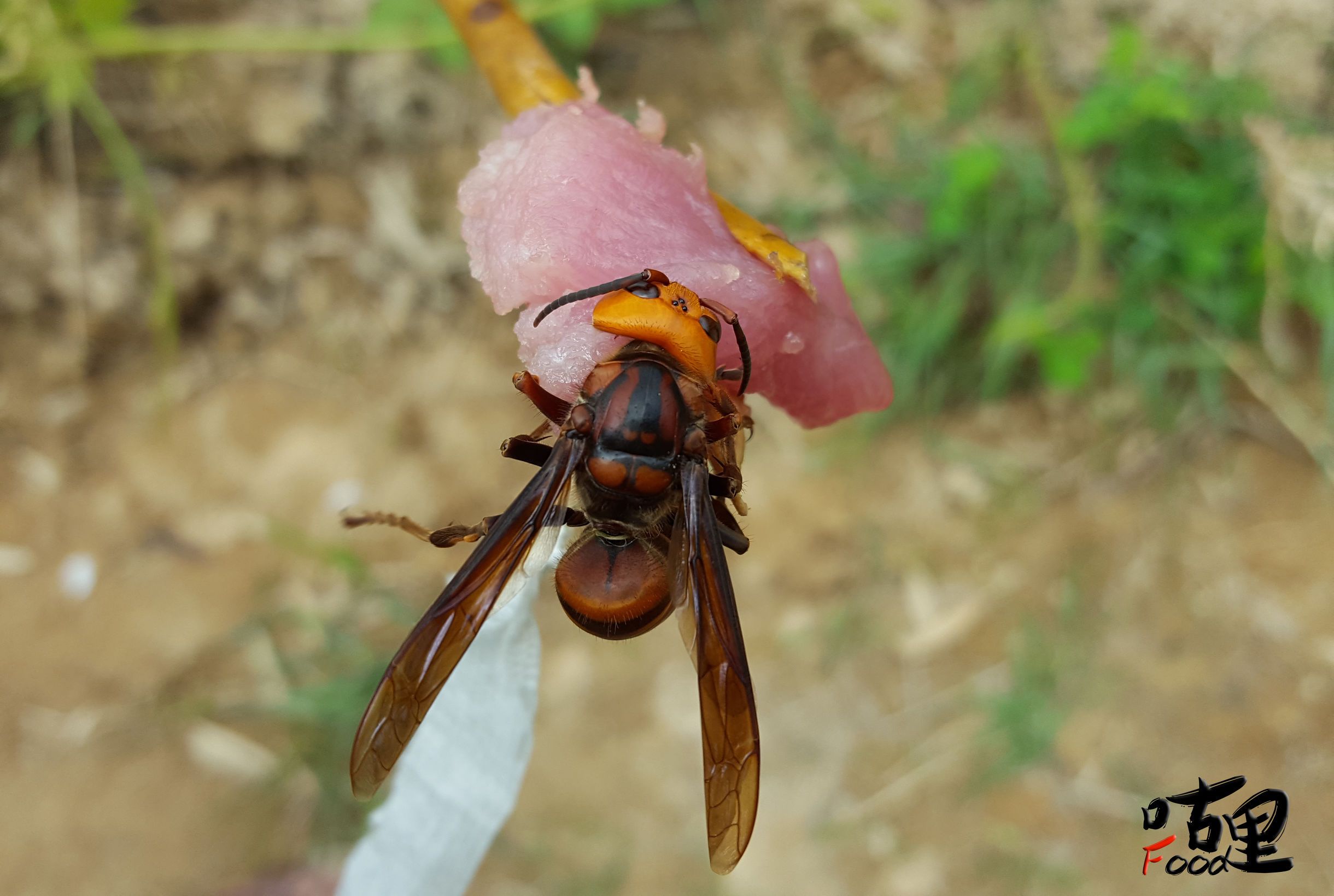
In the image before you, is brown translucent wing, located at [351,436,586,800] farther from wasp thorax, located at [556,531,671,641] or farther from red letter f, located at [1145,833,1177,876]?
red letter f, located at [1145,833,1177,876]

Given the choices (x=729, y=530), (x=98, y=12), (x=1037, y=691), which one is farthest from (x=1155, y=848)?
(x=98, y=12)

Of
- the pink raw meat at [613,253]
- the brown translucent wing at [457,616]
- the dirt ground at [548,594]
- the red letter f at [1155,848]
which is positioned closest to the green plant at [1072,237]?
the dirt ground at [548,594]

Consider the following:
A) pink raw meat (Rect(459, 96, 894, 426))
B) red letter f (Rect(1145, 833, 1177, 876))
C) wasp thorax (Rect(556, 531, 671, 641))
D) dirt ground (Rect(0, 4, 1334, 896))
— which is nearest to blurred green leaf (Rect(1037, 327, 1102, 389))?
dirt ground (Rect(0, 4, 1334, 896))

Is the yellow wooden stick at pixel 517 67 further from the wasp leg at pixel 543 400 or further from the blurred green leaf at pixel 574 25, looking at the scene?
the blurred green leaf at pixel 574 25

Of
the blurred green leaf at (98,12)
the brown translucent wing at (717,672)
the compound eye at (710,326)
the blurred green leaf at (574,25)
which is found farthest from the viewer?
the blurred green leaf at (574,25)

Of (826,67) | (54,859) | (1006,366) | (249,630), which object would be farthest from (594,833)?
(826,67)
